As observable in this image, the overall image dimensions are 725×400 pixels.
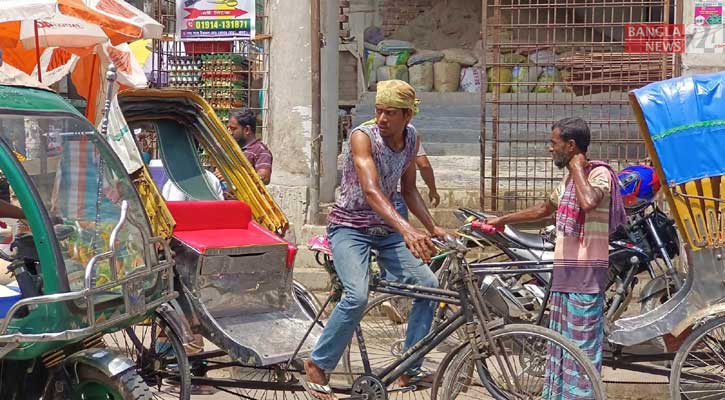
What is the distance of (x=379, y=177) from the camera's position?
5.31 meters

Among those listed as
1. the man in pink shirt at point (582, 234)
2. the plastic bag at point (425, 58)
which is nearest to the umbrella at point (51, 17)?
the man in pink shirt at point (582, 234)

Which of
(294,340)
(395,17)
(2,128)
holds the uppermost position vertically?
(395,17)

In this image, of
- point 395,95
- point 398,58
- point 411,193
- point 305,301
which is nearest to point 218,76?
point 398,58

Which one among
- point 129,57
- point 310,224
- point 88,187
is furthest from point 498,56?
point 88,187

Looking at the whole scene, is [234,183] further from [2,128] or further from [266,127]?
[266,127]

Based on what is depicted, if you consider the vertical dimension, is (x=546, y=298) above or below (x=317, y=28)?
below

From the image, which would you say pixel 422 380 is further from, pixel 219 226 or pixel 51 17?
pixel 51 17

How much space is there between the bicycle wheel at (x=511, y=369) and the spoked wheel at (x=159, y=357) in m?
1.27

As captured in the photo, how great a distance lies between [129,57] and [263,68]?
135 centimetres

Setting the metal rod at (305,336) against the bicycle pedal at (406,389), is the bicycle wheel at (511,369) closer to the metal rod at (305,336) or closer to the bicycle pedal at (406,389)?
the bicycle pedal at (406,389)

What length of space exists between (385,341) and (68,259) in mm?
2097

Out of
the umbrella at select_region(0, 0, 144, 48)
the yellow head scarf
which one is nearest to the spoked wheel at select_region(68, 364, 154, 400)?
the yellow head scarf

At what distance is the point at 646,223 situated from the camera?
254 inches

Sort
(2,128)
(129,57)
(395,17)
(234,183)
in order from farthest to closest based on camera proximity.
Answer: (395,17) → (129,57) → (234,183) → (2,128)
